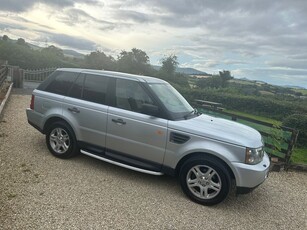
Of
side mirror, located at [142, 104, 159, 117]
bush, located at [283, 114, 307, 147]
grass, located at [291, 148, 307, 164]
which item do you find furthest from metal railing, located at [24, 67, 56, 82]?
side mirror, located at [142, 104, 159, 117]

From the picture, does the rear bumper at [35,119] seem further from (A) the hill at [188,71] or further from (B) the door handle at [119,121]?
(A) the hill at [188,71]

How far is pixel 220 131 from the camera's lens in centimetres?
412

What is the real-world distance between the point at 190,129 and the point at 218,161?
24.7 inches

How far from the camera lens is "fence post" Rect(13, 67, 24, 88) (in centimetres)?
1411

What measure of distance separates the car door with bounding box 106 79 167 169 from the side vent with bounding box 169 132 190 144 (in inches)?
4.5

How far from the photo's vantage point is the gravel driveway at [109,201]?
11.0ft

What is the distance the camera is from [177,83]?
19859 mm

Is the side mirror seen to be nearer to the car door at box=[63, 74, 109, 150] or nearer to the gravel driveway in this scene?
the car door at box=[63, 74, 109, 150]

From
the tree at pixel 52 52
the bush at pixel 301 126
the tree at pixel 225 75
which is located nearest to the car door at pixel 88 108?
the bush at pixel 301 126

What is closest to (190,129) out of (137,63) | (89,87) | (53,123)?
(89,87)

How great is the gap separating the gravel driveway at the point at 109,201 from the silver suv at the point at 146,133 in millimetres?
300

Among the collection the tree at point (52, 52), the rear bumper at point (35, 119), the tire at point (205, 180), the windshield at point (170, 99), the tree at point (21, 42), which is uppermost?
the tree at point (21, 42)


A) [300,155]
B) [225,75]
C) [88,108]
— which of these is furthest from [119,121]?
[225,75]

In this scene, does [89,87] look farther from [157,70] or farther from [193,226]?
[157,70]
